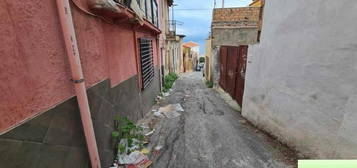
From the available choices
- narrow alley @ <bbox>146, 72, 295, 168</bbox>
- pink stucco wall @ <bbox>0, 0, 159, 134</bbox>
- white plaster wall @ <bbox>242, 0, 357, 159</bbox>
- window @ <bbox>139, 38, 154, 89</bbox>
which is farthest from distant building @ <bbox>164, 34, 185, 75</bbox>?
pink stucco wall @ <bbox>0, 0, 159, 134</bbox>

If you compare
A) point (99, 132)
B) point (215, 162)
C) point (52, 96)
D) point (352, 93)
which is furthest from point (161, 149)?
point (352, 93)

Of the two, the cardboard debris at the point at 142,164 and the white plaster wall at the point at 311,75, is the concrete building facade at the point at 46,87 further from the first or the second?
the white plaster wall at the point at 311,75

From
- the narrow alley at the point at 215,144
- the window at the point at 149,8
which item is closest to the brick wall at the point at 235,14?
the window at the point at 149,8

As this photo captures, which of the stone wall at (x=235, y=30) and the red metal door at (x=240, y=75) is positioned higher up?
the stone wall at (x=235, y=30)

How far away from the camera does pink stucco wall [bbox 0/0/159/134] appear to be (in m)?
1.01

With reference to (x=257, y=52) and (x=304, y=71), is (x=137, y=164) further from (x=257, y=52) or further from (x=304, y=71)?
(x=257, y=52)

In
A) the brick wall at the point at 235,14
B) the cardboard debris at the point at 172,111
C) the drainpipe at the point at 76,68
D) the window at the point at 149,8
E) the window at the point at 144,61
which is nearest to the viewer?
the drainpipe at the point at 76,68

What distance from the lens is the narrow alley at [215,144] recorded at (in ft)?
8.49

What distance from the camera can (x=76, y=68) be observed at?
5.14 feet

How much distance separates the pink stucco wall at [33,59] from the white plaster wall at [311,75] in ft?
10.4

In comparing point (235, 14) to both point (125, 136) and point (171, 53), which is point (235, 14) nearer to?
point (171, 53)

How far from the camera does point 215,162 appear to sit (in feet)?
8.55

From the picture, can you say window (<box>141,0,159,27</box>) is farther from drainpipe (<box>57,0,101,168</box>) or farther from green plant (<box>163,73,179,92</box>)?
drainpipe (<box>57,0,101,168</box>)

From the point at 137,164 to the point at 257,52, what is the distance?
359 centimetres
